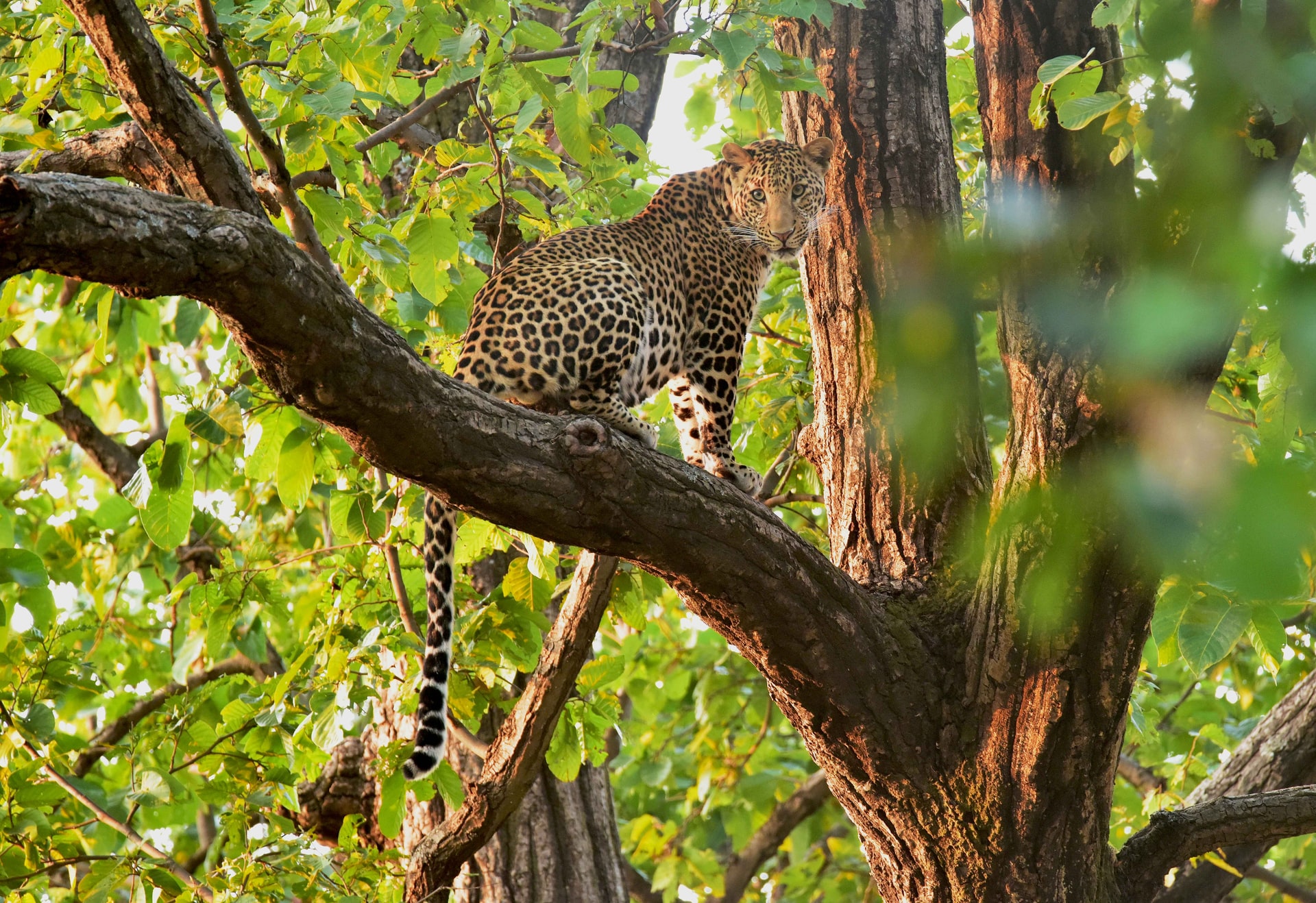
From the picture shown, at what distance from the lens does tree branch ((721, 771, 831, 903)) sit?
7477 mm

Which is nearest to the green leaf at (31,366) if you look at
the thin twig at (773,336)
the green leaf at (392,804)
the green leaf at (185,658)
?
the green leaf at (185,658)

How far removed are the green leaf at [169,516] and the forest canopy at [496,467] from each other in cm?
1

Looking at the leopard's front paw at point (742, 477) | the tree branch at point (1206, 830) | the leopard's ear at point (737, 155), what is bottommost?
the tree branch at point (1206, 830)

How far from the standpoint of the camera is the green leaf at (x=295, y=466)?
4.14 m

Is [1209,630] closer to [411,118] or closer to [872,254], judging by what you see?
[872,254]

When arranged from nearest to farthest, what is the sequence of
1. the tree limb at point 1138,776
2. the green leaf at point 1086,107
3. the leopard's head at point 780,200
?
the green leaf at point 1086,107, the leopard's head at point 780,200, the tree limb at point 1138,776

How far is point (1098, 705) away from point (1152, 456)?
2544 mm

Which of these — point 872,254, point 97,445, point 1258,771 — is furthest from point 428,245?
point 97,445

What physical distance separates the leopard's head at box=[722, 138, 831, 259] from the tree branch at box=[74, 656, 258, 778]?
3619mm

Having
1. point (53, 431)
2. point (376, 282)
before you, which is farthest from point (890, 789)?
point (53, 431)

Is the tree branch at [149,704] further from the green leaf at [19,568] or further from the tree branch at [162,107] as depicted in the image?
the tree branch at [162,107]

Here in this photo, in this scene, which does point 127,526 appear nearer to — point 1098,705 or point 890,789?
point 890,789

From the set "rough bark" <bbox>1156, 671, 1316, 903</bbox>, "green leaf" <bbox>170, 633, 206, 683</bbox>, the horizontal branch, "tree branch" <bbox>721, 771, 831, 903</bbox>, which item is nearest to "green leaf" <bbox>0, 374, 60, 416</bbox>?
the horizontal branch

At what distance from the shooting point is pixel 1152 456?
0.93 metres
